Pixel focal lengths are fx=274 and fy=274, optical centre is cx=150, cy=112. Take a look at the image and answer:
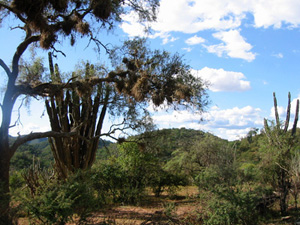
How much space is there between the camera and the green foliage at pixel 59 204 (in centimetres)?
507

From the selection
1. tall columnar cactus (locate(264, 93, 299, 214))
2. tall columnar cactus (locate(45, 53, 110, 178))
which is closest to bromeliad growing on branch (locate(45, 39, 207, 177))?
tall columnar cactus (locate(45, 53, 110, 178))

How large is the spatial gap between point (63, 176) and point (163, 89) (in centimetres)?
479

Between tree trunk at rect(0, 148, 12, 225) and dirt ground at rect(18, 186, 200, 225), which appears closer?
tree trunk at rect(0, 148, 12, 225)

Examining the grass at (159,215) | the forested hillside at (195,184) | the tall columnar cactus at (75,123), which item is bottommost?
the grass at (159,215)

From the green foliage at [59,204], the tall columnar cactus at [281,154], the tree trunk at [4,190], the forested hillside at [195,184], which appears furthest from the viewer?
the tall columnar cactus at [281,154]

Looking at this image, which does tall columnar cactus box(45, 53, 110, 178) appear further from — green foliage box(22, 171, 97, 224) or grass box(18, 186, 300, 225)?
green foliage box(22, 171, 97, 224)

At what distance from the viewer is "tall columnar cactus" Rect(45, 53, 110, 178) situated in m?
9.25

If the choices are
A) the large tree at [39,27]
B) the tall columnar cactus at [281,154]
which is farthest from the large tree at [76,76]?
the tall columnar cactus at [281,154]

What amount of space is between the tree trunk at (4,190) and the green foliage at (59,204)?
393 millimetres

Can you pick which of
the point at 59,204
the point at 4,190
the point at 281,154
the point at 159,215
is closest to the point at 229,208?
the point at 159,215

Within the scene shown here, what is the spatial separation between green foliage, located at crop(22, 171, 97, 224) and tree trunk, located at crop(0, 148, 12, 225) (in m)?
0.39

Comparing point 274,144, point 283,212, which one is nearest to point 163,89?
point 274,144

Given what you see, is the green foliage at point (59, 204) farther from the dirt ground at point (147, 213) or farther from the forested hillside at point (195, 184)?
the dirt ground at point (147, 213)

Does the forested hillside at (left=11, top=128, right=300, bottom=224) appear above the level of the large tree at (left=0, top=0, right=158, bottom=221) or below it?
below
